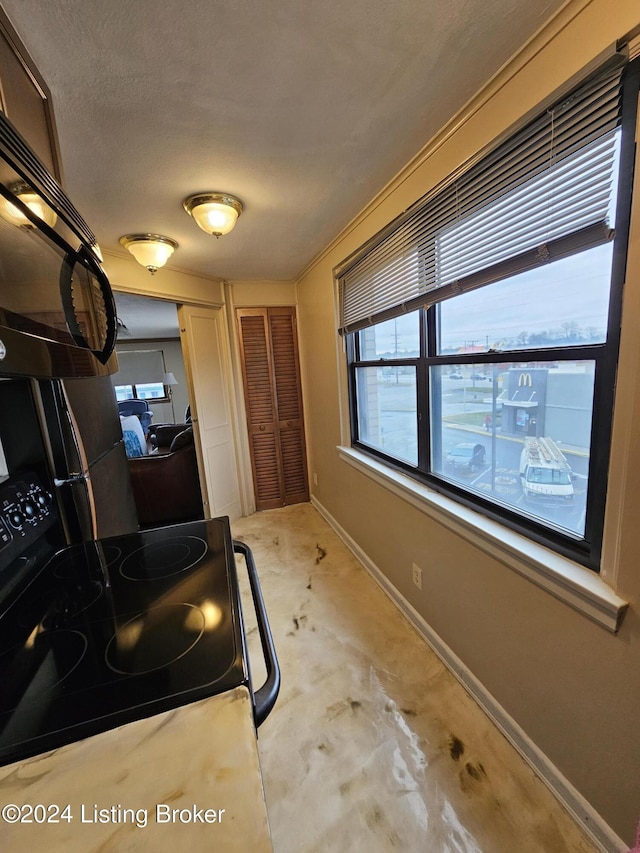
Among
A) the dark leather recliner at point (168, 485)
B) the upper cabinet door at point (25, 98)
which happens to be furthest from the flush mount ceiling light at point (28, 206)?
the dark leather recliner at point (168, 485)

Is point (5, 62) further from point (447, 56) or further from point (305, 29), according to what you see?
point (447, 56)

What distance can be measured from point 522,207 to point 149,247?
6.53ft

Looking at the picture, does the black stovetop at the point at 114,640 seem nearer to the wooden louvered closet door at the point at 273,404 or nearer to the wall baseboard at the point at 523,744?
the wall baseboard at the point at 523,744

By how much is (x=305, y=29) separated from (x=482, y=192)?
0.70 metres

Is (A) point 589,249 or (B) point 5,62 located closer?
(B) point 5,62

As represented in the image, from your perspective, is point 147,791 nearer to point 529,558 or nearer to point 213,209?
point 529,558

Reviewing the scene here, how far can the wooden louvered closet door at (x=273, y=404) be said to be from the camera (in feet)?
10.9

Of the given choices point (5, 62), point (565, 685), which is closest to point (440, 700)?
point (565, 685)

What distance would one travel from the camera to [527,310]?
1.20m

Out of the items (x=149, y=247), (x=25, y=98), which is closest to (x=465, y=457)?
(x=25, y=98)

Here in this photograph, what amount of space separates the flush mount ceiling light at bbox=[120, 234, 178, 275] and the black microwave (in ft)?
4.50

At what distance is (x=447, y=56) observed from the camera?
3.23ft

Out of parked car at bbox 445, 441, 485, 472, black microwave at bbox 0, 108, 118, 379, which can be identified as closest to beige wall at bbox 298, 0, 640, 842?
parked car at bbox 445, 441, 485, 472

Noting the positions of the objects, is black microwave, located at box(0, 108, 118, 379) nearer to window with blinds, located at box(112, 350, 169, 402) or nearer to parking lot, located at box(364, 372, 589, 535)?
parking lot, located at box(364, 372, 589, 535)
